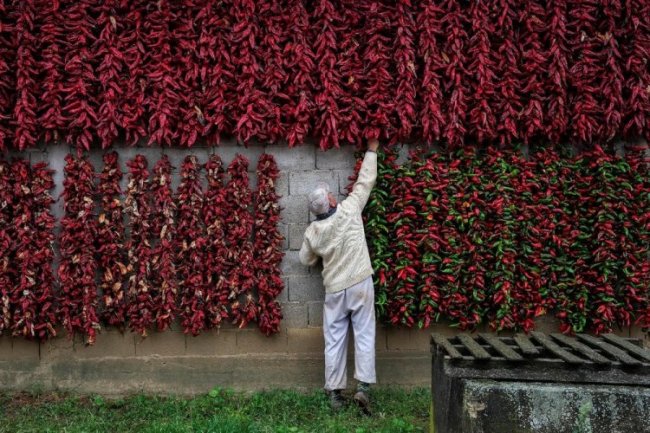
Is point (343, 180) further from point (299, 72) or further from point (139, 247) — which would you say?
point (139, 247)

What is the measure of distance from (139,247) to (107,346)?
3.36ft

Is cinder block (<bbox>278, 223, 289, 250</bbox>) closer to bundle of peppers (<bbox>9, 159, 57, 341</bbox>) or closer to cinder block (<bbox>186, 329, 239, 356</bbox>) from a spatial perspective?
cinder block (<bbox>186, 329, 239, 356</bbox>)

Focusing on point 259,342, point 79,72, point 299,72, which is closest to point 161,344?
point 259,342

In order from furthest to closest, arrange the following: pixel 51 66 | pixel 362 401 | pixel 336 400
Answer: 1. pixel 51 66
2. pixel 336 400
3. pixel 362 401

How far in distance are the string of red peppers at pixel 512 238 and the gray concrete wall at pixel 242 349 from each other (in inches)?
13.4

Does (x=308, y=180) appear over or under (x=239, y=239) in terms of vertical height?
over

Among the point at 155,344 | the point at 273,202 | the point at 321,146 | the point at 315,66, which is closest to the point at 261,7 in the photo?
the point at 315,66

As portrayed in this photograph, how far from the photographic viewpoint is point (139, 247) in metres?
5.91

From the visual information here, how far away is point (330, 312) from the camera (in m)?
5.73

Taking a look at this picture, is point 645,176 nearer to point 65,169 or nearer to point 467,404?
point 467,404

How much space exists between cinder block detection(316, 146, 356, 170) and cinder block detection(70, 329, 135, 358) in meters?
2.45

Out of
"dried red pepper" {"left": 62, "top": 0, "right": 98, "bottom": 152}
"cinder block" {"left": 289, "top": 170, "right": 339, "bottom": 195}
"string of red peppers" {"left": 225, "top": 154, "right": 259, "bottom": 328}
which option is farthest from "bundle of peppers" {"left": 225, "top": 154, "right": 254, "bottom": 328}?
"dried red pepper" {"left": 62, "top": 0, "right": 98, "bottom": 152}

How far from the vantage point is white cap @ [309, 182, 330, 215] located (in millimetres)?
5559

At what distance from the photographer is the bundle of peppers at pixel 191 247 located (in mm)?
5906
